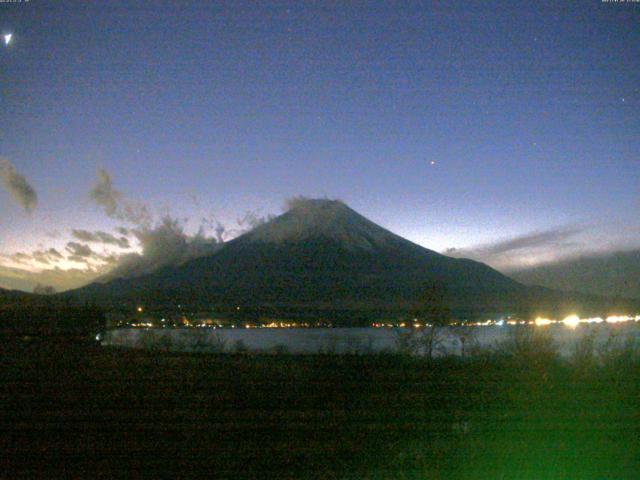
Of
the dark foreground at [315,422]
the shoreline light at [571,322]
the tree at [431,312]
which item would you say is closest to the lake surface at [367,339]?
the tree at [431,312]

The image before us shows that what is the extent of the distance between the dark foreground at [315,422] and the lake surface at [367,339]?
432 centimetres

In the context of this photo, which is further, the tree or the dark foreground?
the tree

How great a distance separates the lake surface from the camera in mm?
14328

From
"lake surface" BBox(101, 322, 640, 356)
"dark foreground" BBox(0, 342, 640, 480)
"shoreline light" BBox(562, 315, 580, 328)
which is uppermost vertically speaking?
"shoreline light" BBox(562, 315, 580, 328)

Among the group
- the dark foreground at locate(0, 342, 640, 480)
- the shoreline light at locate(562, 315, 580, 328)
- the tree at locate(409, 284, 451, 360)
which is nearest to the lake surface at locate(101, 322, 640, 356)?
the tree at locate(409, 284, 451, 360)

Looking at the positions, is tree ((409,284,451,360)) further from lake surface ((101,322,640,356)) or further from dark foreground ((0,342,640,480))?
dark foreground ((0,342,640,480))

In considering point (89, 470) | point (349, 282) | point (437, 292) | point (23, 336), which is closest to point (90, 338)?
point (23, 336)

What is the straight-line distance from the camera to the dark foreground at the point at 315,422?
18.3 feet

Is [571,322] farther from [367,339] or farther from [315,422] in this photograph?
[315,422]

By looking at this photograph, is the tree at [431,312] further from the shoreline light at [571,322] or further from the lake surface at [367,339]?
the shoreline light at [571,322]

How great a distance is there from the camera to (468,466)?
567cm

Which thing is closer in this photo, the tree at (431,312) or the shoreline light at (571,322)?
the shoreline light at (571,322)

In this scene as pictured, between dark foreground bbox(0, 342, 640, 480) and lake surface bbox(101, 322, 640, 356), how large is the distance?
4324 millimetres

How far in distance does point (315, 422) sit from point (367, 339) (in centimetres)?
1127
